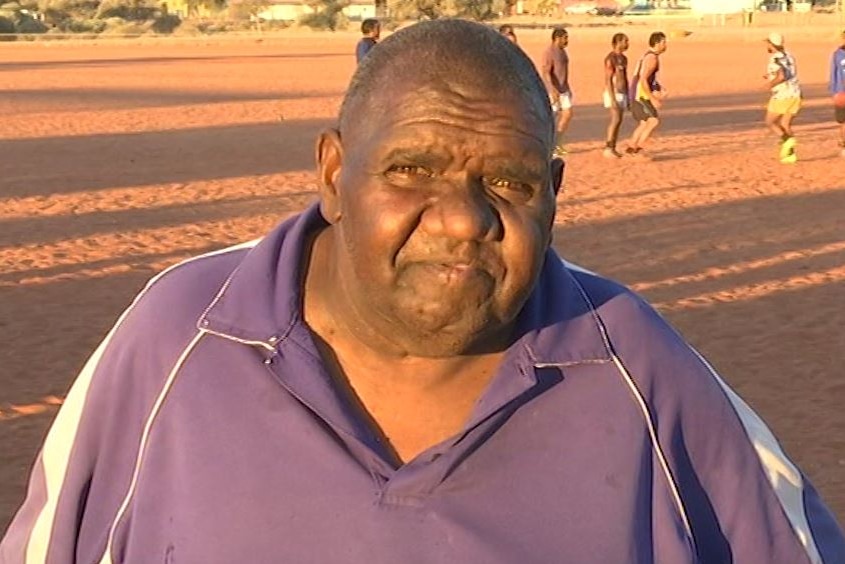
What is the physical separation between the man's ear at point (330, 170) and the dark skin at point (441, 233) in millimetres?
34

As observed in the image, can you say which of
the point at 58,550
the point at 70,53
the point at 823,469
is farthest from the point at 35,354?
the point at 70,53

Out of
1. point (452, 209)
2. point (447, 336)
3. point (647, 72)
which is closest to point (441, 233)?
point (452, 209)

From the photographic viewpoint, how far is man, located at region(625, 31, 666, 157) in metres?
15.0

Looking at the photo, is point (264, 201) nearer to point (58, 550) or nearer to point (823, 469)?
point (823, 469)

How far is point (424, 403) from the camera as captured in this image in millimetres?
1794

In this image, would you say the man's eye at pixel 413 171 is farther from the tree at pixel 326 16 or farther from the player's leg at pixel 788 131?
the tree at pixel 326 16

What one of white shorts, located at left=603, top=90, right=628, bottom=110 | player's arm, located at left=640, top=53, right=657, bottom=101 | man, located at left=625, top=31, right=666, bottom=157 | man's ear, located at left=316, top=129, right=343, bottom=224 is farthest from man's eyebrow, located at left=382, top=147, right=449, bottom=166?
white shorts, located at left=603, top=90, right=628, bottom=110

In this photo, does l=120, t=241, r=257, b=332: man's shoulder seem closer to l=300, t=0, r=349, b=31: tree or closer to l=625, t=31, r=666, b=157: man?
l=625, t=31, r=666, b=157: man

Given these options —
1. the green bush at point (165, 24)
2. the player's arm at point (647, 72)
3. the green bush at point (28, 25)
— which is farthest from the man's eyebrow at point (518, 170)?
the green bush at point (165, 24)

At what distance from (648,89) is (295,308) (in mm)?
13930

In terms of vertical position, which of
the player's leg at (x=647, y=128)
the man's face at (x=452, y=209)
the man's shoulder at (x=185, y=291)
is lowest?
the player's leg at (x=647, y=128)

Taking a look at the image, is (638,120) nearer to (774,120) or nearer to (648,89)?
(648,89)

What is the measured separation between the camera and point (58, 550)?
1.80 metres

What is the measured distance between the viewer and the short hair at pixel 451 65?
1704 mm
